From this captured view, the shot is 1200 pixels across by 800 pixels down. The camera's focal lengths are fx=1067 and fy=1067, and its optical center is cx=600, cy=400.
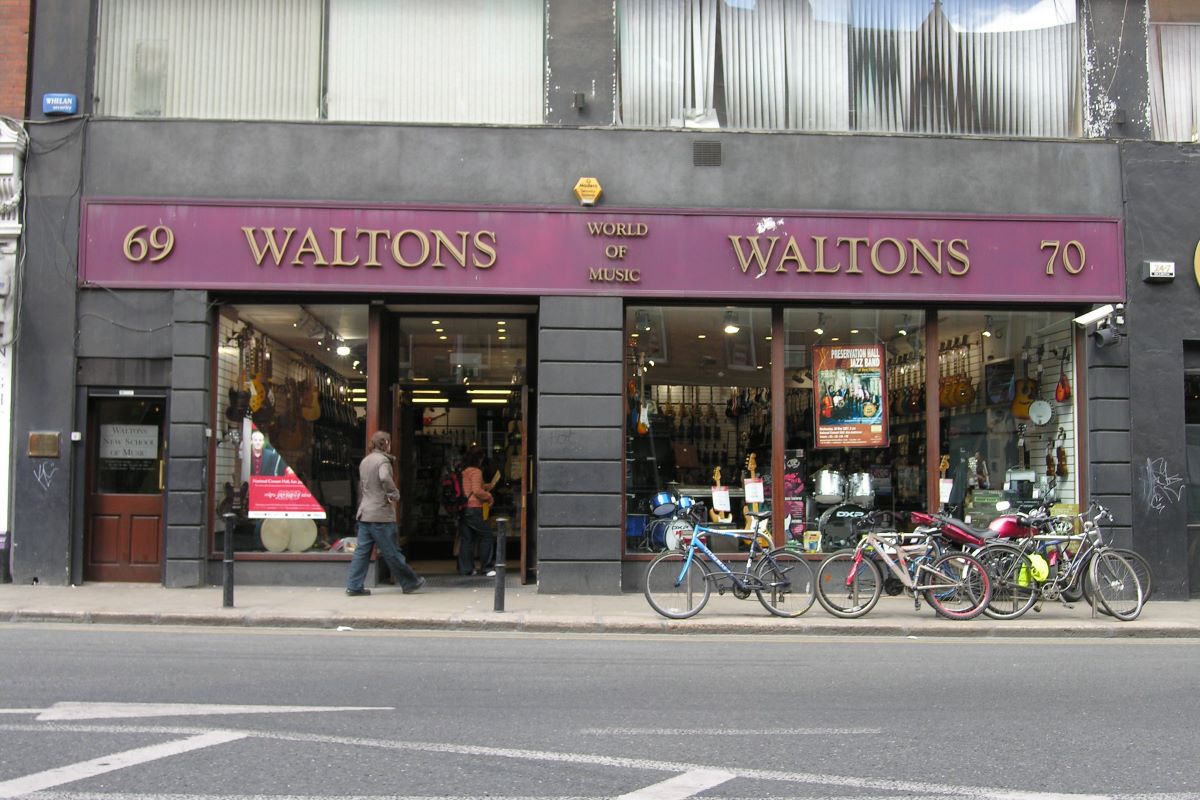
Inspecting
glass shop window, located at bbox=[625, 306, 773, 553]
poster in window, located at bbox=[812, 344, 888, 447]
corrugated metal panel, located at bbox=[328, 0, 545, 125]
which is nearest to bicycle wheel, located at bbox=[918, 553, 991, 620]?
poster in window, located at bbox=[812, 344, 888, 447]

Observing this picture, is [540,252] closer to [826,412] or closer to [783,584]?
[826,412]

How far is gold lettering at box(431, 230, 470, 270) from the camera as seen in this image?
13438 millimetres

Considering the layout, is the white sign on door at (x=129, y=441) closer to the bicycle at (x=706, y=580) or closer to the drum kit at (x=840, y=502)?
the bicycle at (x=706, y=580)

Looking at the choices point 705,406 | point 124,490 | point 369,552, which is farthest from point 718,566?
point 124,490

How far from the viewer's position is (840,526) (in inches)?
551

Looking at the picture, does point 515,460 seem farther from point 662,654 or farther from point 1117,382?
point 1117,382

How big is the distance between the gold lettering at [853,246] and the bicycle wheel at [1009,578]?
3899mm

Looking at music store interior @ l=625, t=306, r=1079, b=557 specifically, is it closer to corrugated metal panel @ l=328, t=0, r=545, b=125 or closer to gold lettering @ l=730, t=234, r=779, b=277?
gold lettering @ l=730, t=234, r=779, b=277

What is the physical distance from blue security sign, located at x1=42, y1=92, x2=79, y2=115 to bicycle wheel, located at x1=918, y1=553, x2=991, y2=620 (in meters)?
11.8

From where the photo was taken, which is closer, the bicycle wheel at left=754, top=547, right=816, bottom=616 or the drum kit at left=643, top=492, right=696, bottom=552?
the bicycle wheel at left=754, top=547, right=816, bottom=616

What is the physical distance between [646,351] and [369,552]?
433 cm

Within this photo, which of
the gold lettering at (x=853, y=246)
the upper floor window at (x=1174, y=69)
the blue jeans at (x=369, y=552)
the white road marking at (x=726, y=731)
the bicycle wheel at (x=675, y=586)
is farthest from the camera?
the upper floor window at (x=1174, y=69)

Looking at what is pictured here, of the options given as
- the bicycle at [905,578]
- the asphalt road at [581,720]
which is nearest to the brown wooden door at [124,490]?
the asphalt road at [581,720]

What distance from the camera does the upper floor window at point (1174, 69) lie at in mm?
14445
